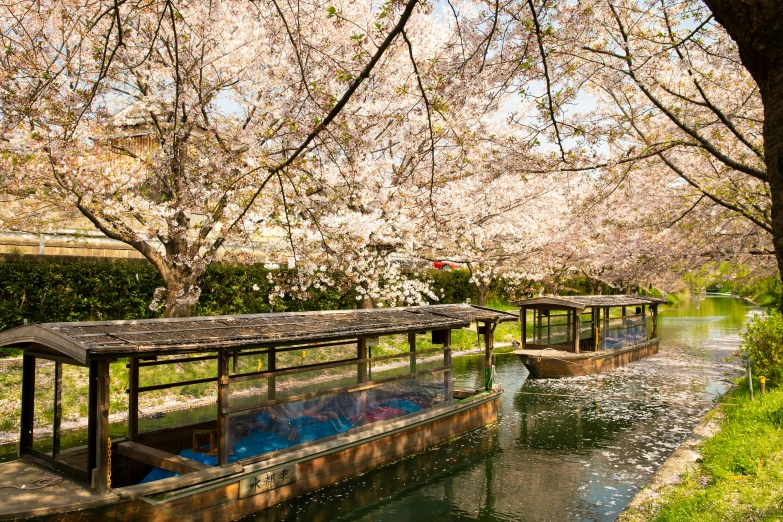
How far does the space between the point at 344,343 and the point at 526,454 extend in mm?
4202

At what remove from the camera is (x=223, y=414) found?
27.3 feet

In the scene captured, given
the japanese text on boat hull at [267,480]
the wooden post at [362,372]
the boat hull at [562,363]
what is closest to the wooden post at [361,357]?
the wooden post at [362,372]

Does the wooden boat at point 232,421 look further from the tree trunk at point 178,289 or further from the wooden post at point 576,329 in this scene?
the wooden post at point 576,329

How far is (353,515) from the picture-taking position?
28.9 ft

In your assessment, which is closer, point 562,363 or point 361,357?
point 361,357

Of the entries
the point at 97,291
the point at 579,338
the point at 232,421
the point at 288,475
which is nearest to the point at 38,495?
the point at 232,421

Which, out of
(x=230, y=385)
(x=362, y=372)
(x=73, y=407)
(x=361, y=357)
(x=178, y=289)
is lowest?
(x=73, y=407)

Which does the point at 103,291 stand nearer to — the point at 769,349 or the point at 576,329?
A: the point at 576,329

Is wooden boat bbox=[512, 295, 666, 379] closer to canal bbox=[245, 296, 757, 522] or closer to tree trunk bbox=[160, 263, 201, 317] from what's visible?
canal bbox=[245, 296, 757, 522]

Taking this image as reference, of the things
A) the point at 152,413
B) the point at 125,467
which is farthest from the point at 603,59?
the point at 152,413

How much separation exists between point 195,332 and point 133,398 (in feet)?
4.94

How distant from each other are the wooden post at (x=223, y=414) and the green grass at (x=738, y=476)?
5.45 meters

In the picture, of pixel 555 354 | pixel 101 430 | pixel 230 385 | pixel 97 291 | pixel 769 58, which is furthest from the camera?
pixel 555 354

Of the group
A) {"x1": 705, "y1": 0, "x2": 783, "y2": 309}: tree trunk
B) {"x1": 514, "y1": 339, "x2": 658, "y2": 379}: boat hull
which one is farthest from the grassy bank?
{"x1": 514, "y1": 339, "x2": 658, "y2": 379}: boat hull
